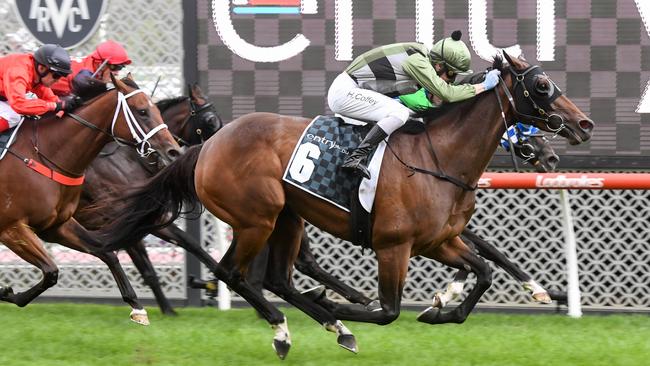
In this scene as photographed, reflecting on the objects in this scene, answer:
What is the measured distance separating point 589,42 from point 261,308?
8.26 ft

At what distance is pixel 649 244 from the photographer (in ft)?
24.9

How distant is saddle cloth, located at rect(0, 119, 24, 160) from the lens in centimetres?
682

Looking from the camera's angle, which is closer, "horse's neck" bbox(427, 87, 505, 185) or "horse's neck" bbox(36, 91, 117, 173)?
"horse's neck" bbox(427, 87, 505, 185)

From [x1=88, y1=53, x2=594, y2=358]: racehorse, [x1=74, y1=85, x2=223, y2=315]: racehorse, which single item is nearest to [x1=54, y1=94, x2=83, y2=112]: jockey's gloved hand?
[x1=74, y1=85, x2=223, y2=315]: racehorse

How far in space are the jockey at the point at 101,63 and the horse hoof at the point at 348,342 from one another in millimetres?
2177

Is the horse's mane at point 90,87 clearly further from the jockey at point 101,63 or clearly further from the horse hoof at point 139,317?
the horse hoof at point 139,317

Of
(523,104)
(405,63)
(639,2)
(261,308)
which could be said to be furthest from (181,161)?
(639,2)

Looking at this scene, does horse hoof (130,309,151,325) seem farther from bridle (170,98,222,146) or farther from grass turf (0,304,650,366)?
bridle (170,98,222,146)

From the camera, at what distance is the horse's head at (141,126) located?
22.6ft

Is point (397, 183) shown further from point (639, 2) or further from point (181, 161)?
point (639, 2)

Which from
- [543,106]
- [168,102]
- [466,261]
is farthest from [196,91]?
[543,106]

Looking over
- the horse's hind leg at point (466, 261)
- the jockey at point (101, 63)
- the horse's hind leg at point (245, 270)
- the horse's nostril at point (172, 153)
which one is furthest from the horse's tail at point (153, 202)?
the horse's hind leg at point (466, 261)

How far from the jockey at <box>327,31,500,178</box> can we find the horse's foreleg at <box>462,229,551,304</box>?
1215 millimetres

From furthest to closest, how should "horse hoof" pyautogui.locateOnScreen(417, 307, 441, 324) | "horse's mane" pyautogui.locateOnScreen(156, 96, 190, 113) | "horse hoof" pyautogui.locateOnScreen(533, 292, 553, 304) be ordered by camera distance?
"horse's mane" pyautogui.locateOnScreen(156, 96, 190, 113) → "horse hoof" pyautogui.locateOnScreen(533, 292, 553, 304) → "horse hoof" pyautogui.locateOnScreen(417, 307, 441, 324)
